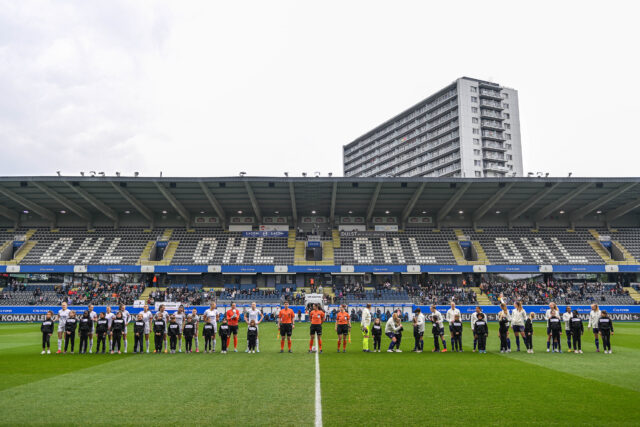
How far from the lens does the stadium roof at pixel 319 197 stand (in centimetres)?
3981

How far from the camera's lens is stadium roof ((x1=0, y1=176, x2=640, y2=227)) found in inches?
1567

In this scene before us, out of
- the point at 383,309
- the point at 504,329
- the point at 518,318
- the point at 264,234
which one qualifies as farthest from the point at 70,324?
the point at 264,234

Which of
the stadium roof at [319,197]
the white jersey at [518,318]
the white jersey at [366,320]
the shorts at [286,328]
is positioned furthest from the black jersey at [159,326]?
the stadium roof at [319,197]

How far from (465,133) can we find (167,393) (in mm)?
77684

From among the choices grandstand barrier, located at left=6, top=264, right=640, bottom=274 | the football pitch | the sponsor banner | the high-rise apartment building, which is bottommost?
the football pitch

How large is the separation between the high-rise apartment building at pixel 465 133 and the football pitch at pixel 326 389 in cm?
6840

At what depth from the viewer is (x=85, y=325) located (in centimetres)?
1588

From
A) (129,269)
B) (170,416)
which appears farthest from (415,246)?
(170,416)

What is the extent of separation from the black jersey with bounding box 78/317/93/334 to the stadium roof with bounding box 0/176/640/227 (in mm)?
24562

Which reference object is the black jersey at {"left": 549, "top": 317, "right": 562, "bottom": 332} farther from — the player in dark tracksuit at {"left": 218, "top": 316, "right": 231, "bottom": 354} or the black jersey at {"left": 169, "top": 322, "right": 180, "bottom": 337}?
the black jersey at {"left": 169, "top": 322, "right": 180, "bottom": 337}

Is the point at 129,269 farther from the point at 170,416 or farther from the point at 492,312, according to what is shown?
the point at 170,416

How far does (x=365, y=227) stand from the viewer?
4912 cm

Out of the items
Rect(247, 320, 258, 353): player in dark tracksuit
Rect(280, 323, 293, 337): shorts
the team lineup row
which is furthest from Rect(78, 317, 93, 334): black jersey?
Rect(280, 323, 293, 337): shorts

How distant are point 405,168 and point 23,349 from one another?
8250 cm
